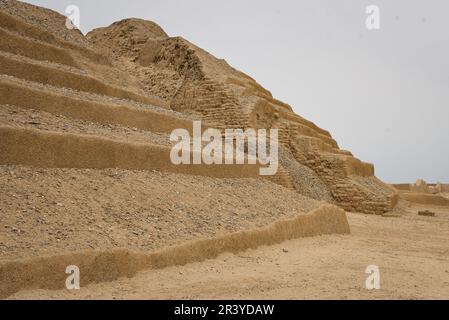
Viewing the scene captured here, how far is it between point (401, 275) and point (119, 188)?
4298 mm

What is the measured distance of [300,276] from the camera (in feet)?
17.1

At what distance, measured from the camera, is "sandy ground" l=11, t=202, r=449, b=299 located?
14.0ft

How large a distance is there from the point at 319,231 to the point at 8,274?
640cm

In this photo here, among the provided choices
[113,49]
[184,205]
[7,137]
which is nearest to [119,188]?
[184,205]

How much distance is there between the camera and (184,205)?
6.95 metres

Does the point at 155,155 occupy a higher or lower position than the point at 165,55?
lower

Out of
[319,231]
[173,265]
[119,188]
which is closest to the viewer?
[173,265]

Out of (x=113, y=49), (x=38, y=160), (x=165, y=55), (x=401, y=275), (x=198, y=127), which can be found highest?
(x=113, y=49)

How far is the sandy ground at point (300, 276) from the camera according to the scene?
4.27 meters

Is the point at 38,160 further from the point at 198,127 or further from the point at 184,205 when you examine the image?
the point at 198,127

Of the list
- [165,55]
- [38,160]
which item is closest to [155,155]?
[38,160]

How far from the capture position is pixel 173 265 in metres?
5.33

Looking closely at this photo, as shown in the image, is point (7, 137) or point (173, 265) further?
point (7, 137)
